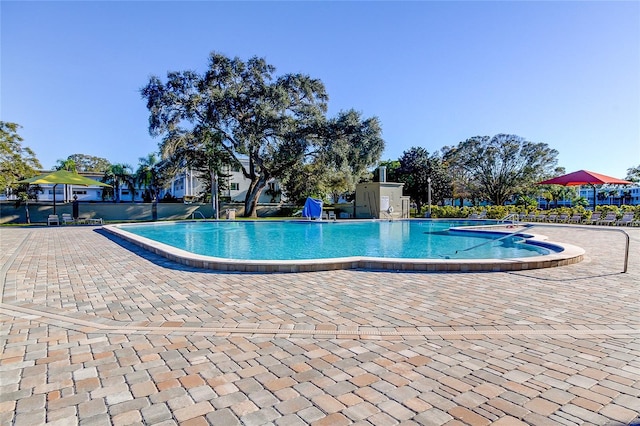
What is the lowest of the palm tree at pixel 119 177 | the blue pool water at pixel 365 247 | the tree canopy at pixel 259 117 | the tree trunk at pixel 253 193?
the blue pool water at pixel 365 247

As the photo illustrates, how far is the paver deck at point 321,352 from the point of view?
210 centimetres

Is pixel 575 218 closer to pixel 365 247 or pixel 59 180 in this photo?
pixel 365 247

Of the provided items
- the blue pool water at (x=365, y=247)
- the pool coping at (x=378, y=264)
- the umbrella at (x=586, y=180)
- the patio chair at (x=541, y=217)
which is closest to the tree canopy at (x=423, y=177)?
the patio chair at (x=541, y=217)

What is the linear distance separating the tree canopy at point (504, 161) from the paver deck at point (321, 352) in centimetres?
3399

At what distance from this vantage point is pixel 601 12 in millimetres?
9562

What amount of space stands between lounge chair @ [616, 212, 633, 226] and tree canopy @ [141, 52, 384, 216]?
13550 mm

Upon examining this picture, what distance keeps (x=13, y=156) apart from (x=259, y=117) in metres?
15.5

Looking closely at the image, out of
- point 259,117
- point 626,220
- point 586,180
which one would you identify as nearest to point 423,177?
point 626,220

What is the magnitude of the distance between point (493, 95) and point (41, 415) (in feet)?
61.6

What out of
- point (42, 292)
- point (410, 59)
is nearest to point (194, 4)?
point (410, 59)

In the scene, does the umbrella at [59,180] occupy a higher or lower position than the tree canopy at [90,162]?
lower

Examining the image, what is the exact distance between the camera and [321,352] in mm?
2902

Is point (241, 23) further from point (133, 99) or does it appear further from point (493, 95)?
point (133, 99)

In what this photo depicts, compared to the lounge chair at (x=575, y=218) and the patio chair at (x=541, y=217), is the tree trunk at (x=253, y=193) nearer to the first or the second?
the patio chair at (x=541, y=217)
